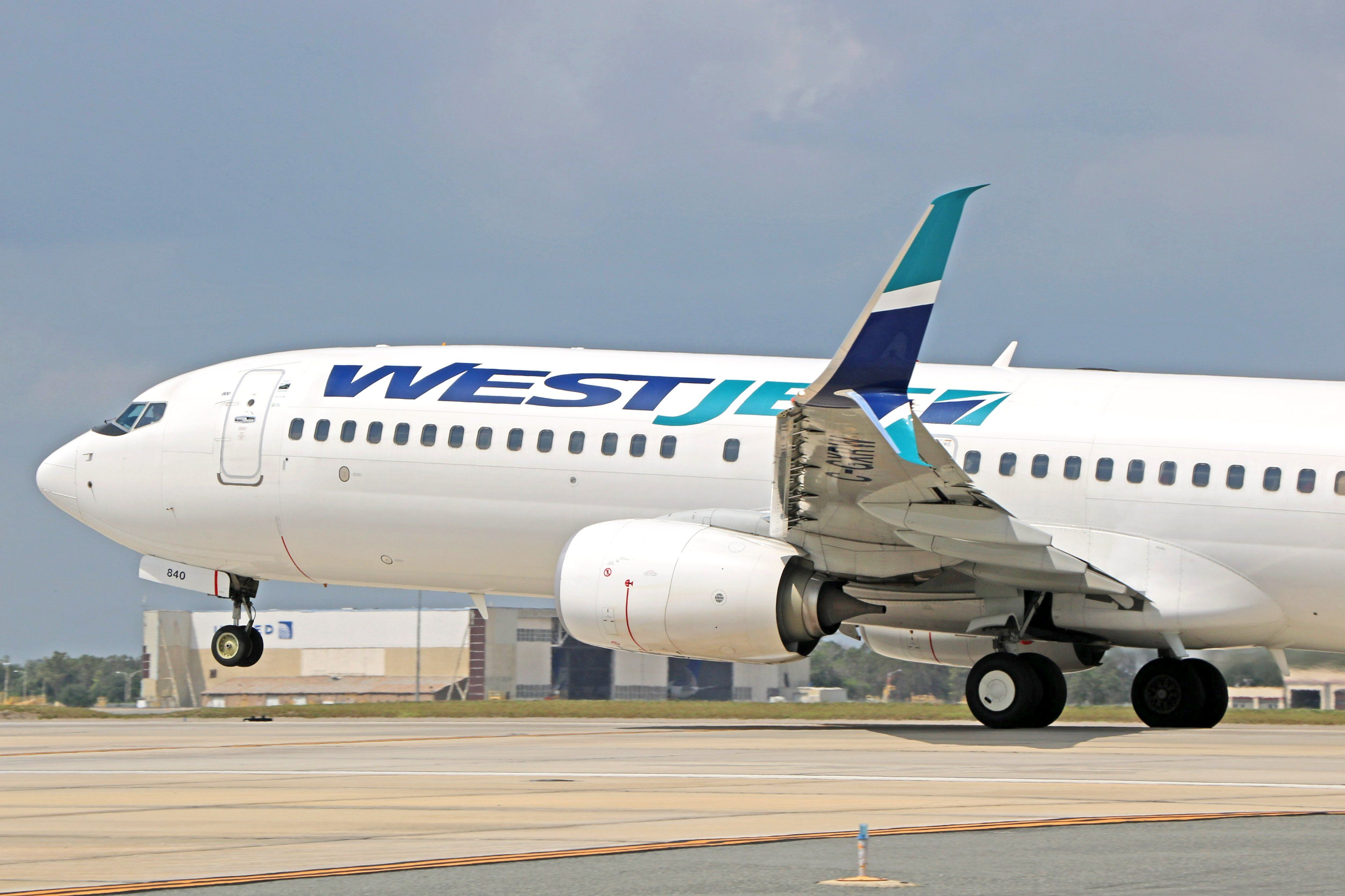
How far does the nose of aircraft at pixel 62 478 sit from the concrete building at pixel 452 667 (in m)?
40.6

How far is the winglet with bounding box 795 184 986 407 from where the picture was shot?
18688 millimetres

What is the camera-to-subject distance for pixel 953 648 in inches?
947

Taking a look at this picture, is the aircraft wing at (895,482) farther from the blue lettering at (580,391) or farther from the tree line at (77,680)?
the tree line at (77,680)

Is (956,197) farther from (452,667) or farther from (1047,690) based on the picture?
(452,667)

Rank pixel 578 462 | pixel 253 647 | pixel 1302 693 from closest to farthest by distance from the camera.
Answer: pixel 578 462 → pixel 253 647 → pixel 1302 693

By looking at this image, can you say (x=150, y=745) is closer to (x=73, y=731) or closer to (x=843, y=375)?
(x=73, y=731)

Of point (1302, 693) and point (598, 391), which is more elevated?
point (598, 391)

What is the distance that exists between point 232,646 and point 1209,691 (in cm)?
1524

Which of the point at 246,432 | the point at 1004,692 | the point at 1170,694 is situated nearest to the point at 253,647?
the point at 246,432

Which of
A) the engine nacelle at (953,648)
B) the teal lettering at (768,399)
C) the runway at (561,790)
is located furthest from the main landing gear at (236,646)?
the engine nacelle at (953,648)

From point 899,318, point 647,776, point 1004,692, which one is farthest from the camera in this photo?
point 1004,692

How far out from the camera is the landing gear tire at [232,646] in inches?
1047

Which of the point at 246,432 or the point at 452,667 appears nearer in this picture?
the point at 246,432

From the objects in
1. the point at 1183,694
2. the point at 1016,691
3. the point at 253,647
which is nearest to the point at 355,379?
the point at 253,647
